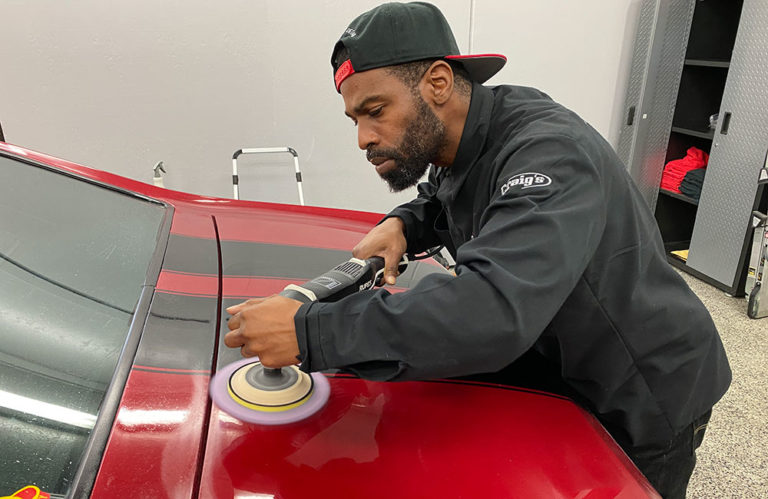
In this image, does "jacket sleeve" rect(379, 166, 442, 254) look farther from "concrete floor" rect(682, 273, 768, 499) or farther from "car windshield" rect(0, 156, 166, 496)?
"concrete floor" rect(682, 273, 768, 499)

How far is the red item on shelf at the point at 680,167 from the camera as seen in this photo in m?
4.24

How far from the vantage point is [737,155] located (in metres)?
3.62

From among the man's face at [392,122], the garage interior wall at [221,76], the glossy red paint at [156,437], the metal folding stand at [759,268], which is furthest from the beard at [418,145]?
the metal folding stand at [759,268]

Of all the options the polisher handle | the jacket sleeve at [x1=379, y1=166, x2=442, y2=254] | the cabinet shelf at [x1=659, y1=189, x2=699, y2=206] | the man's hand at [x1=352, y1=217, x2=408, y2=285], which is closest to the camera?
the polisher handle

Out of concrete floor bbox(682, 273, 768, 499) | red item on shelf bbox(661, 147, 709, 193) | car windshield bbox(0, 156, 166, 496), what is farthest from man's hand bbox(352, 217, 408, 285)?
red item on shelf bbox(661, 147, 709, 193)

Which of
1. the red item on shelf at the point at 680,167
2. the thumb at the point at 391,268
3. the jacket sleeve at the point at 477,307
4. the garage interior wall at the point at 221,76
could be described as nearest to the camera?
the jacket sleeve at the point at 477,307

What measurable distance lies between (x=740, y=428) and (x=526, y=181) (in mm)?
2218

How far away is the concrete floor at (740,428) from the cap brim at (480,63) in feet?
5.86

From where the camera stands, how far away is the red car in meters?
0.75

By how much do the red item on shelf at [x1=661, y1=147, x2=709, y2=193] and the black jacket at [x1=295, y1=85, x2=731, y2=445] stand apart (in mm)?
3447

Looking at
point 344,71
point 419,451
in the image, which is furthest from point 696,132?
point 419,451

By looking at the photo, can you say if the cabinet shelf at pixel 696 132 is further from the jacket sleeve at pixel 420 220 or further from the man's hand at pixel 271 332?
the man's hand at pixel 271 332

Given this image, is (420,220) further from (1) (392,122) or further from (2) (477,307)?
(2) (477,307)

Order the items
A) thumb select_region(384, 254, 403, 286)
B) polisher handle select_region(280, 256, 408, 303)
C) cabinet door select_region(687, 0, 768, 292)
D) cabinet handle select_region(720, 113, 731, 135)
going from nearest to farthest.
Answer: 1. polisher handle select_region(280, 256, 408, 303)
2. thumb select_region(384, 254, 403, 286)
3. cabinet door select_region(687, 0, 768, 292)
4. cabinet handle select_region(720, 113, 731, 135)
